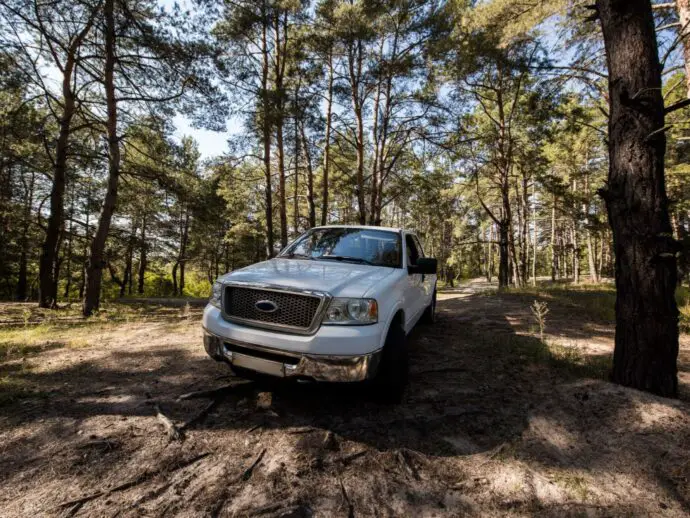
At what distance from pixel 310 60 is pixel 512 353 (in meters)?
14.5

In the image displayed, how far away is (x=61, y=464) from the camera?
95.3 inches

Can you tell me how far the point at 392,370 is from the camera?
10.3 feet

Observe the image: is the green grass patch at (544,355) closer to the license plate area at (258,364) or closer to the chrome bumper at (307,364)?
the chrome bumper at (307,364)

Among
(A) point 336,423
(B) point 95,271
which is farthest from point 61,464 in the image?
(B) point 95,271

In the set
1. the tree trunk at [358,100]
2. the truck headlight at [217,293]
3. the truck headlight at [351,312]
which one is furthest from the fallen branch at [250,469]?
the tree trunk at [358,100]

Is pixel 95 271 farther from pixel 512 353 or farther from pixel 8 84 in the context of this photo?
pixel 512 353

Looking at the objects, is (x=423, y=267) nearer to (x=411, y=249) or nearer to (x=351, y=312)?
(x=411, y=249)

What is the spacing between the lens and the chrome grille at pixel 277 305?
115 inches

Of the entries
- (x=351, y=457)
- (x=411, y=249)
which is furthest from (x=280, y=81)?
(x=351, y=457)

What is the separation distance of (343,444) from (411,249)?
10.1ft

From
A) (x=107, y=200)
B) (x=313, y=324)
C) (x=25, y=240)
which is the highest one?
(x=107, y=200)

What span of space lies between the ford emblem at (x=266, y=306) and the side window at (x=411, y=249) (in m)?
2.15

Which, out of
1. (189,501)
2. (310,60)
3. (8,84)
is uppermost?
(310,60)

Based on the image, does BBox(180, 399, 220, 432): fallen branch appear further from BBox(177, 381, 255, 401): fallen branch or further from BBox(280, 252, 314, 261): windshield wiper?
BBox(280, 252, 314, 261): windshield wiper
